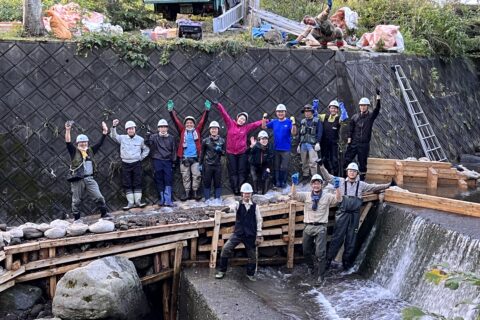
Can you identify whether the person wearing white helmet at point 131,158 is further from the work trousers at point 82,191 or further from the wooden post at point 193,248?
the wooden post at point 193,248

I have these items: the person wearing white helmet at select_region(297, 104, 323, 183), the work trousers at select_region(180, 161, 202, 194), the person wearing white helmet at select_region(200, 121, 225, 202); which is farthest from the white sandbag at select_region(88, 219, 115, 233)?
the person wearing white helmet at select_region(297, 104, 323, 183)

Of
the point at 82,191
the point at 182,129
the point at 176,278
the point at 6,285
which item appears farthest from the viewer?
the point at 182,129

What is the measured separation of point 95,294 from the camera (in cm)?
904

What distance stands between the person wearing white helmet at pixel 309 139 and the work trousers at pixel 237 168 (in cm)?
130

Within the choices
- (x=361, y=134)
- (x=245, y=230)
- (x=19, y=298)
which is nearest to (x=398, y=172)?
(x=361, y=134)

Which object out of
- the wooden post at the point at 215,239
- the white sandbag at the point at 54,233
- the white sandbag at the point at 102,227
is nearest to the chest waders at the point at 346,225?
the wooden post at the point at 215,239

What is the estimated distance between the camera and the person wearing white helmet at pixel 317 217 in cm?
1044

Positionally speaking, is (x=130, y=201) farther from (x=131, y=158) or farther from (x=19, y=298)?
(x=19, y=298)

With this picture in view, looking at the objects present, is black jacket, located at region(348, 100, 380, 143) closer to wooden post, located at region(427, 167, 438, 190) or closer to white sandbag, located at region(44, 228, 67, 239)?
wooden post, located at region(427, 167, 438, 190)

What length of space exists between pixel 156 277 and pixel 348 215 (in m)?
3.55

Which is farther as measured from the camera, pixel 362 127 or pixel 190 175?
pixel 190 175

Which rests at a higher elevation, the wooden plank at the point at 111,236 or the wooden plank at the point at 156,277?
the wooden plank at the point at 111,236

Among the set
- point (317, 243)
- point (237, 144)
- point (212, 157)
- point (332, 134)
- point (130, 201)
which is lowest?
point (317, 243)

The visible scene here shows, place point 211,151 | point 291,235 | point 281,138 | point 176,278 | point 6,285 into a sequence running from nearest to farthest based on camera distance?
point 6,285 → point 176,278 → point 291,235 → point 211,151 → point 281,138
